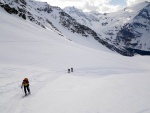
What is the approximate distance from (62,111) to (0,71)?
14.3m

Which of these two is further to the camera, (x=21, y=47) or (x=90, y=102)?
(x=21, y=47)

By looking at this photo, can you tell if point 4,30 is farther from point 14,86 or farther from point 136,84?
point 136,84

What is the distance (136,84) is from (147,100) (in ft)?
10.9

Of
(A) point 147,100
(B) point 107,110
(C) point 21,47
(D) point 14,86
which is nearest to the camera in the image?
(B) point 107,110

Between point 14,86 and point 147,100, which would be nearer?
point 147,100

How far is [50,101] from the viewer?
12523 mm

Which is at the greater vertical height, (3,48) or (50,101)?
(3,48)

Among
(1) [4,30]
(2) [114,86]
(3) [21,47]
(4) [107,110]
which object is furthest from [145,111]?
(1) [4,30]

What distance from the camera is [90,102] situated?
1084cm

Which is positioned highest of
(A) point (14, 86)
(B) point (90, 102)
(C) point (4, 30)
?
(C) point (4, 30)

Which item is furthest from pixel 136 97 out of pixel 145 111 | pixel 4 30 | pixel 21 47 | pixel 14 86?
pixel 4 30

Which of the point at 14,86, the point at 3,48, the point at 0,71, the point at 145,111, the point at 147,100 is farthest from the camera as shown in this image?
the point at 3,48

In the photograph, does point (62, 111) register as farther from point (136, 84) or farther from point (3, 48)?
point (3, 48)

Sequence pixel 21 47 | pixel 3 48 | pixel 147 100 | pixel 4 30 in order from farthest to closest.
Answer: pixel 4 30, pixel 21 47, pixel 3 48, pixel 147 100
